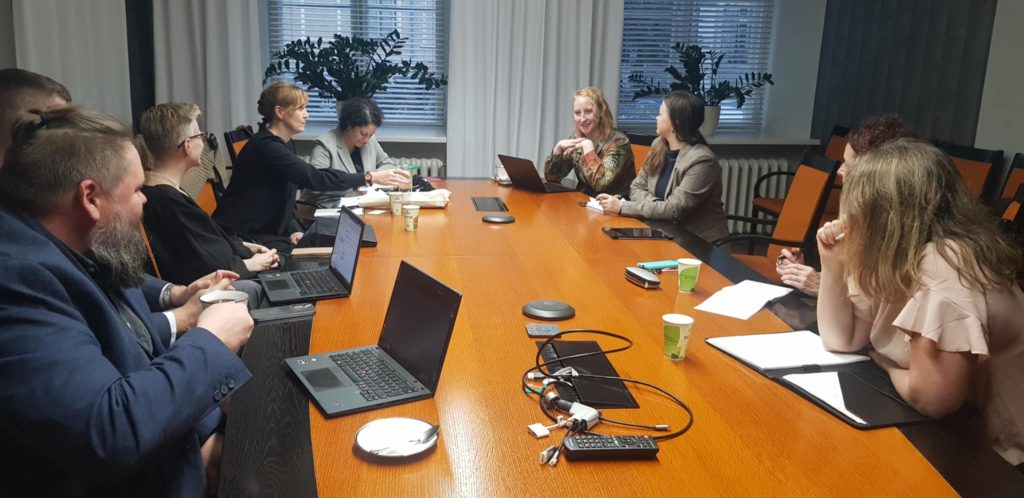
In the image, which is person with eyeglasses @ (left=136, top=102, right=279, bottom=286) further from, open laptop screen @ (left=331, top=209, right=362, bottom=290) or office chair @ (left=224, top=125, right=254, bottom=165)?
office chair @ (left=224, top=125, right=254, bottom=165)

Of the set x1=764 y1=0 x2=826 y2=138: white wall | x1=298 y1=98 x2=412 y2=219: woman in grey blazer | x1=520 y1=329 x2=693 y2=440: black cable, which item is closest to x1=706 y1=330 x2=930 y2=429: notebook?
x1=520 y1=329 x2=693 y2=440: black cable

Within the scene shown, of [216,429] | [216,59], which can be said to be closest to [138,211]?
[216,429]

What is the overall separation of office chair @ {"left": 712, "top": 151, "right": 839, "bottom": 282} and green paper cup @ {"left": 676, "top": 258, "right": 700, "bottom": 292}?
1.14 meters

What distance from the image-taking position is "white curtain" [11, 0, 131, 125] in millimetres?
3518

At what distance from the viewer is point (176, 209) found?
2.61 metres

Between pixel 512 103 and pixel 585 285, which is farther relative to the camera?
pixel 512 103

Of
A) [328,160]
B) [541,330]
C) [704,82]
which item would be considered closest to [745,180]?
[704,82]

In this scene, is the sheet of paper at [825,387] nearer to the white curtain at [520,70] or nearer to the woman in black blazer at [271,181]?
the woman in black blazer at [271,181]

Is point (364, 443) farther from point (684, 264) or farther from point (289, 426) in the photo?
point (684, 264)

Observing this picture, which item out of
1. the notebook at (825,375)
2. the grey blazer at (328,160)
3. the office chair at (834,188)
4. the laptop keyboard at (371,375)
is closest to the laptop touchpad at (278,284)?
the laptop keyboard at (371,375)

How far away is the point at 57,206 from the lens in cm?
130

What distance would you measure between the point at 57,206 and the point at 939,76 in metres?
5.04

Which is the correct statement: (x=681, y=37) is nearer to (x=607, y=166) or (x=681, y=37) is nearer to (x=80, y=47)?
(x=607, y=166)

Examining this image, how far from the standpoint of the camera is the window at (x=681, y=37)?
19.4ft
